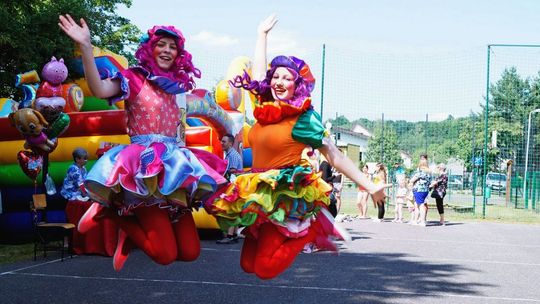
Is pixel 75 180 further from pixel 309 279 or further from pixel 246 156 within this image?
pixel 246 156

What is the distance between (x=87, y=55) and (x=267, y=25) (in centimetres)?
162

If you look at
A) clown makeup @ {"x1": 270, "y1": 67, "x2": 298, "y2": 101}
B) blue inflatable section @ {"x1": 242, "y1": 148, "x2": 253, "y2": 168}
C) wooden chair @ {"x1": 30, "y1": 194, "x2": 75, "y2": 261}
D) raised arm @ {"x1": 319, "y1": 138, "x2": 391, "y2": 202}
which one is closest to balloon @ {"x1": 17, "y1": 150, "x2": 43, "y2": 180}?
wooden chair @ {"x1": 30, "y1": 194, "x2": 75, "y2": 261}

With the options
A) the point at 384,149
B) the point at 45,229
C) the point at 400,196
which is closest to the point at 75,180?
the point at 45,229

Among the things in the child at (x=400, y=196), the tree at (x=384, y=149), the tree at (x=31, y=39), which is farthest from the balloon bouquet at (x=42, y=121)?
the tree at (x=384, y=149)

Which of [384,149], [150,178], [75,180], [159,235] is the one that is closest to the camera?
[150,178]

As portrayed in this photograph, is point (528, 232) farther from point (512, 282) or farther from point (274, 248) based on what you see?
point (274, 248)

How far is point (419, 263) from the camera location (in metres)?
8.02

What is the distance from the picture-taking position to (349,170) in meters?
3.85

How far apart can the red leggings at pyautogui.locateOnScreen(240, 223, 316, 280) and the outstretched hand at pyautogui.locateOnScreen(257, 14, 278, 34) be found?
1668 mm

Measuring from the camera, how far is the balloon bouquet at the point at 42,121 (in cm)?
798

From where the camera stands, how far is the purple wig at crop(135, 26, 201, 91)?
397cm

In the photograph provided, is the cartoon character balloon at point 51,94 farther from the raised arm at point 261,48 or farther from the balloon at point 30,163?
the raised arm at point 261,48

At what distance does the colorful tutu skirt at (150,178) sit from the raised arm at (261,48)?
3.31 feet

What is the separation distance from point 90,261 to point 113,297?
2374 millimetres
